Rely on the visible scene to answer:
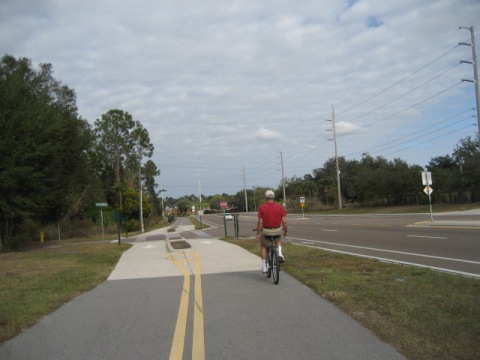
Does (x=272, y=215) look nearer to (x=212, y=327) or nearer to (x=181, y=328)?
(x=212, y=327)

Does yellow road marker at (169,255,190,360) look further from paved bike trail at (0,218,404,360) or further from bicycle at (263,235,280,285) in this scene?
bicycle at (263,235,280,285)

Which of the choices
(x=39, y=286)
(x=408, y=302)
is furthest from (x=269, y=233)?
(x=39, y=286)

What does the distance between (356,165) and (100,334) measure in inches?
3446

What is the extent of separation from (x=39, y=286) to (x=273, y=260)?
520cm

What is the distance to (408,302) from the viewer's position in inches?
266

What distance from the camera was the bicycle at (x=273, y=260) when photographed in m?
9.08

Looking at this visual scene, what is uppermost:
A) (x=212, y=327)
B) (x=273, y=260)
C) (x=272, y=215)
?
(x=272, y=215)

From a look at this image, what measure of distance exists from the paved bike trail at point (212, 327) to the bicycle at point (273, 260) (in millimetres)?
192

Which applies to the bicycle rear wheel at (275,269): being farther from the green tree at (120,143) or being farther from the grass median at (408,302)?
the green tree at (120,143)

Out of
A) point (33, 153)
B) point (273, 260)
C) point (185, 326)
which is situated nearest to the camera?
point (185, 326)

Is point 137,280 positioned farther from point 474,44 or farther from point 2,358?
point 474,44

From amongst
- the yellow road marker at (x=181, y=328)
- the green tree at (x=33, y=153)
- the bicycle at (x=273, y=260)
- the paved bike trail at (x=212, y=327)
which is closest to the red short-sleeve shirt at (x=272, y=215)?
the bicycle at (x=273, y=260)

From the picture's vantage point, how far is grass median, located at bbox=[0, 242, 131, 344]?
6.98 metres

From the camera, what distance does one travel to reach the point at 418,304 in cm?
660
